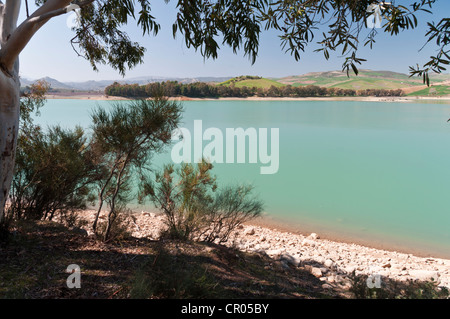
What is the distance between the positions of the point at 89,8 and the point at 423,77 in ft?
13.7

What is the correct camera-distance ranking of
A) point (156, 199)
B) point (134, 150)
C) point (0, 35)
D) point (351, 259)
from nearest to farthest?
point (0, 35), point (134, 150), point (156, 199), point (351, 259)

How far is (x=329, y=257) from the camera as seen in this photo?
15.7 feet

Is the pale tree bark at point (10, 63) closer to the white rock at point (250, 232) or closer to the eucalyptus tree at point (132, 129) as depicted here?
the eucalyptus tree at point (132, 129)

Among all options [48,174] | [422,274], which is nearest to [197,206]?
[48,174]

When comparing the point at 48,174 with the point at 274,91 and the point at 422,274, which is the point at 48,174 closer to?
the point at 422,274

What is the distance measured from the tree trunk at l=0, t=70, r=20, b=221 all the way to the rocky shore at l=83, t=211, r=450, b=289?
2227 mm

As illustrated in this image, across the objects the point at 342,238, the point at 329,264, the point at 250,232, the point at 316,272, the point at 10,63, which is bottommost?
the point at 342,238

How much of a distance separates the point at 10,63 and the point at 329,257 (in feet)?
16.2

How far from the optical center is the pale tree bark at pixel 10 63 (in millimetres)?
2143

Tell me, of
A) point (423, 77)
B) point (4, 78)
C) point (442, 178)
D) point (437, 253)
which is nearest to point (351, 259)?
point (437, 253)

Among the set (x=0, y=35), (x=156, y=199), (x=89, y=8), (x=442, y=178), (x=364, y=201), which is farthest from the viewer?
(x=442, y=178)

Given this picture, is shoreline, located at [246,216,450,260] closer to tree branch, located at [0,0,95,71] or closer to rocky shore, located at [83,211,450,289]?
rocky shore, located at [83,211,450,289]

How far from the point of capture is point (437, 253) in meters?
5.83
